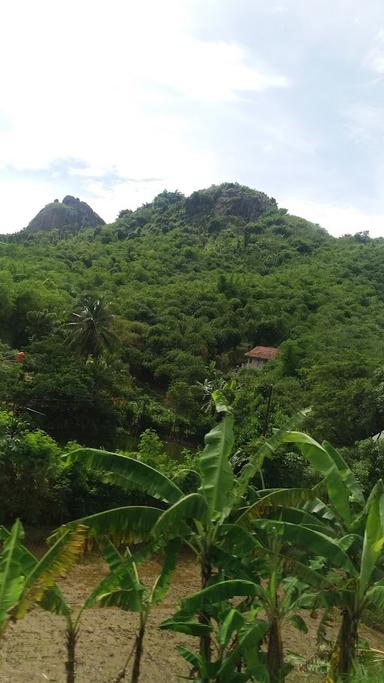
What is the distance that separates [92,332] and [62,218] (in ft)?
355

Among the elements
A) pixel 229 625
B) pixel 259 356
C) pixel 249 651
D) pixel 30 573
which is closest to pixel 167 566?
pixel 229 625

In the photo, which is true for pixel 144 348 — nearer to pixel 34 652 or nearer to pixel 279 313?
pixel 279 313

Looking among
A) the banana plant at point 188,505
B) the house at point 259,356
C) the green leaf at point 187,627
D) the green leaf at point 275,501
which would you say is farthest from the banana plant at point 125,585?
the house at point 259,356

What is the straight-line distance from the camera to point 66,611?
661cm

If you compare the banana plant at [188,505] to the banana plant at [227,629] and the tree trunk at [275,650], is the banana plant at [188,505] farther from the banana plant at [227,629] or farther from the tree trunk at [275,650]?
the tree trunk at [275,650]

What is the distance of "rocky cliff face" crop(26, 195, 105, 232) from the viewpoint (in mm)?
131875

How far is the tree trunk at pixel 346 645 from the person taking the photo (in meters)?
6.93

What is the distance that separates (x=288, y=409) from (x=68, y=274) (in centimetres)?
4043

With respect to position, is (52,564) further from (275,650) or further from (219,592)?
(275,650)

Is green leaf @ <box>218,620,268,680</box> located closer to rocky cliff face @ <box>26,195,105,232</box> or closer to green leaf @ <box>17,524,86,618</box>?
green leaf @ <box>17,524,86,618</box>

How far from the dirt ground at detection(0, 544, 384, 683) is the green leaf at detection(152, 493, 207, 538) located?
3.51 meters

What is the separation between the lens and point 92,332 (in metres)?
32.9

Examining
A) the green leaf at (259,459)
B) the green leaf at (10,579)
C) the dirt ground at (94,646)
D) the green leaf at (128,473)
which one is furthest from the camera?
the dirt ground at (94,646)

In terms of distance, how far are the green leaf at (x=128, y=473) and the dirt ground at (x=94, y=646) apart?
365cm
